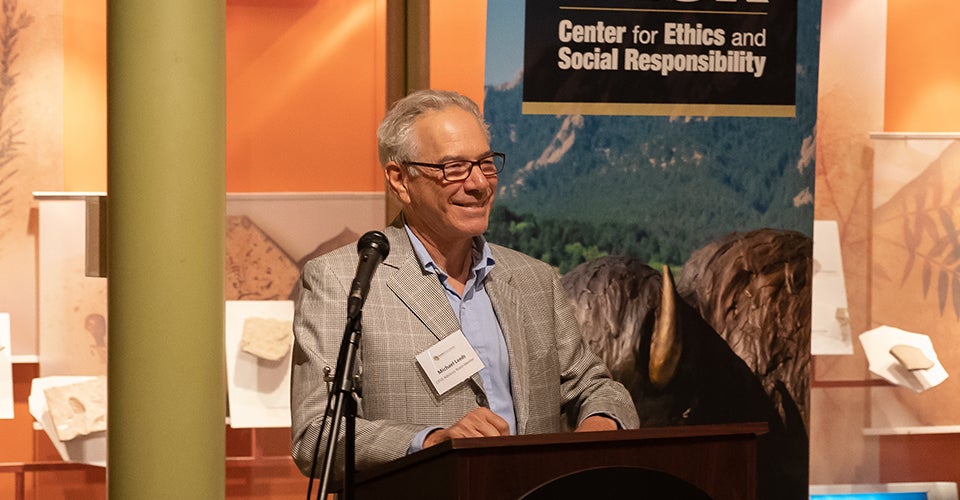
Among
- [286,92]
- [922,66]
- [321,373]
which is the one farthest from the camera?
[922,66]

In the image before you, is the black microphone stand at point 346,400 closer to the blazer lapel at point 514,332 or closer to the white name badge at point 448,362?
the white name badge at point 448,362

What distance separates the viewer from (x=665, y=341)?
4156 mm

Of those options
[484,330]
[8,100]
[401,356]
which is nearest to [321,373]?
[401,356]

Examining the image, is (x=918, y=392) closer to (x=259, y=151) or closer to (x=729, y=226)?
(x=729, y=226)

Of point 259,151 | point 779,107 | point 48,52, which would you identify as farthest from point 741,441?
point 48,52

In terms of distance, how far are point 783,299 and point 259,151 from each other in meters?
1.85

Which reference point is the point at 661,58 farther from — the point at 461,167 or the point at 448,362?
the point at 448,362

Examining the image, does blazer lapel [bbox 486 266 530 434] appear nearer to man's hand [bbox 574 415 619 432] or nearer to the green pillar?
man's hand [bbox 574 415 619 432]

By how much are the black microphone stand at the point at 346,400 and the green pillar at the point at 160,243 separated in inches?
55.2

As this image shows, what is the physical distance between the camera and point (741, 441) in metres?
2.36

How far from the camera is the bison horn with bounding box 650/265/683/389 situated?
13.6ft

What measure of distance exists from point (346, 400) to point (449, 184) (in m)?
0.70

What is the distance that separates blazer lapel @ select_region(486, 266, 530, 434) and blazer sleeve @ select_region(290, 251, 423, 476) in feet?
0.95

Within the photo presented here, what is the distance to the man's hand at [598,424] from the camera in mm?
2787
